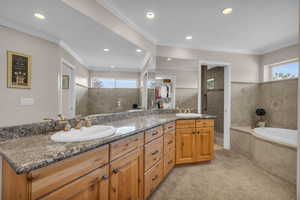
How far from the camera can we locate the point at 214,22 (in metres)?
2.29

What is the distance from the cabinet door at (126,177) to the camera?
3.79 ft

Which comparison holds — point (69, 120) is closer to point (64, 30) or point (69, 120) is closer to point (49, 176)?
point (49, 176)

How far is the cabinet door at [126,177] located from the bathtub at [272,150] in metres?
2.33

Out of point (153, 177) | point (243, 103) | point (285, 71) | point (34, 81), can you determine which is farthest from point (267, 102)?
point (34, 81)

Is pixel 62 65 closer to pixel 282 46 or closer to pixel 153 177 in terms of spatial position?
pixel 153 177

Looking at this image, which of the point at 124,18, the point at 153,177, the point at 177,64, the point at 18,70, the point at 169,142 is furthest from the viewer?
the point at 177,64

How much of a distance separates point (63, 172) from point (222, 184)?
7.13ft

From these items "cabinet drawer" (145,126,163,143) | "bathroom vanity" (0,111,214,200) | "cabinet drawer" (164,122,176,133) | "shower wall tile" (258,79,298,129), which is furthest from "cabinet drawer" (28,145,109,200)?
"shower wall tile" (258,79,298,129)

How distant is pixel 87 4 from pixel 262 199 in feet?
10.6

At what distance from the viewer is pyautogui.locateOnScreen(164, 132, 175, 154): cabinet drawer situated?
2.08m

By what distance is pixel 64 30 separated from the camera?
1.50 meters

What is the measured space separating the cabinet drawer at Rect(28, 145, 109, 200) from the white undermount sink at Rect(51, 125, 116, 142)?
0.43ft

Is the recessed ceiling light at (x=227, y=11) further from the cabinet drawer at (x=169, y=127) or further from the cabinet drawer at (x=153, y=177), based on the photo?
the cabinet drawer at (x=153, y=177)

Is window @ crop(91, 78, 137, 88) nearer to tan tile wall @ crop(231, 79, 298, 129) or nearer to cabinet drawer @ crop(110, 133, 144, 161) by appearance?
cabinet drawer @ crop(110, 133, 144, 161)
